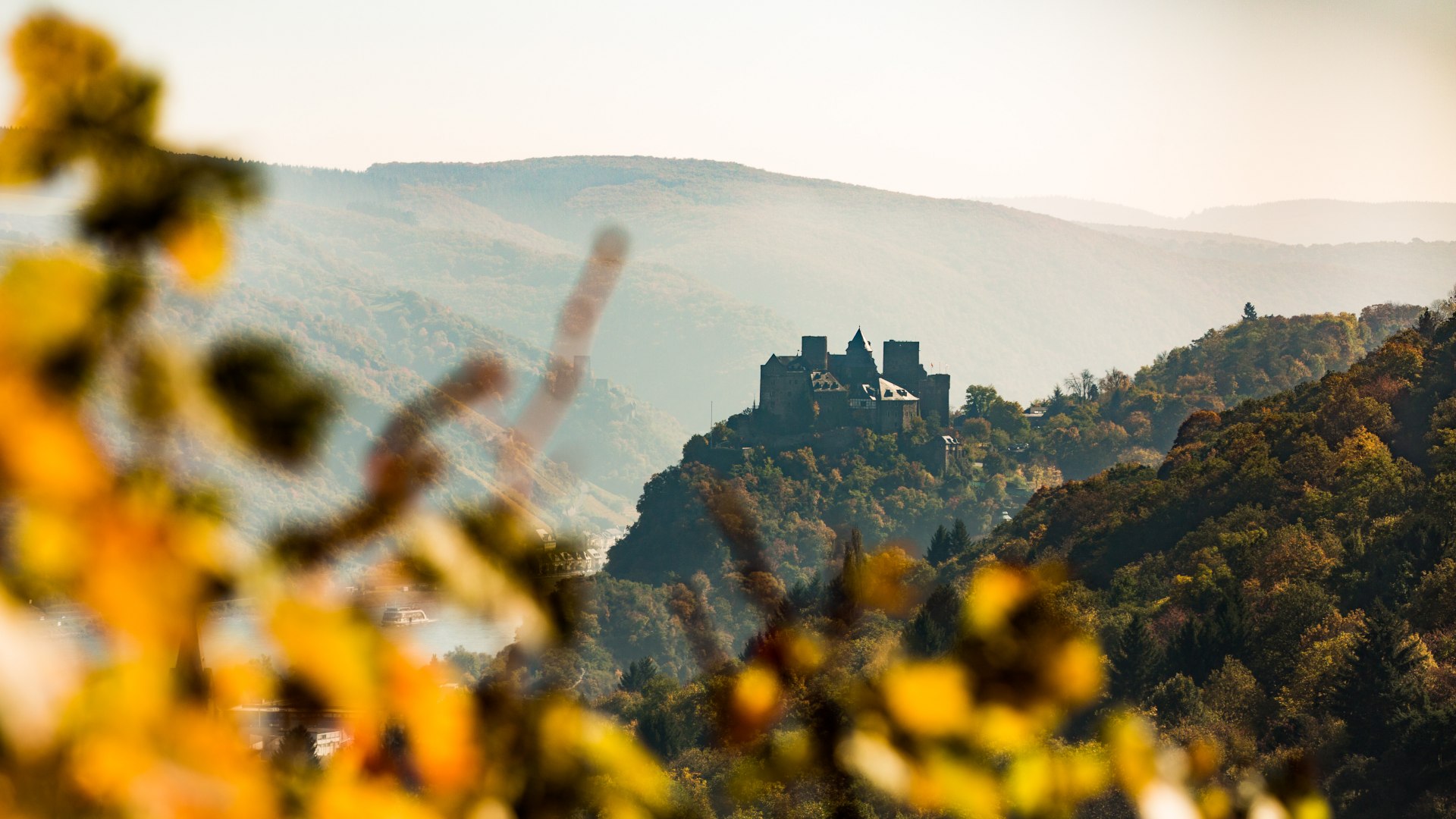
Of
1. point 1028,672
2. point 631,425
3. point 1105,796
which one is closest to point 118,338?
point 1028,672

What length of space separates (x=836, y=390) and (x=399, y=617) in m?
73.7

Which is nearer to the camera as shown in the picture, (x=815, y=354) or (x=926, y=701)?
(x=926, y=701)

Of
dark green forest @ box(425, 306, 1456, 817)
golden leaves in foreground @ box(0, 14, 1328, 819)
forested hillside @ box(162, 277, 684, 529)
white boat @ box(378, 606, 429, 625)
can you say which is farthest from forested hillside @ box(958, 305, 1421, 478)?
white boat @ box(378, 606, 429, 625)

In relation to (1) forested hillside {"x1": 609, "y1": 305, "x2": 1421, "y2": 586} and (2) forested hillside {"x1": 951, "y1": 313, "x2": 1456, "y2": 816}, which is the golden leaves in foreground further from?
(1) forested hillside {"x1": 609, "y1": 305, "x2": 1421, "y2": 586}

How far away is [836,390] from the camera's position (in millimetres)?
74688

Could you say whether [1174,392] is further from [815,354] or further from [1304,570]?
[1304,570]

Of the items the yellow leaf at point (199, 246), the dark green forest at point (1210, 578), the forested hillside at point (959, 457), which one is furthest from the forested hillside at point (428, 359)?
the yellow leaf at point (199, 246)

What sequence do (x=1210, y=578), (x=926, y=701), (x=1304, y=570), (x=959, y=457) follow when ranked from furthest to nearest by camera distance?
(x=959, y=457)
(x=1210, y=578)
(x=1304, y=570)
(x=926, y=701)

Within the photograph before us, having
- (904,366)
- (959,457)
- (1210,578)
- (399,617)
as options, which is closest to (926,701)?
(399,617)

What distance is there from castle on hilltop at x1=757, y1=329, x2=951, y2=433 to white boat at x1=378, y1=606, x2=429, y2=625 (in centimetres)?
7281

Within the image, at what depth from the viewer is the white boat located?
1.19m

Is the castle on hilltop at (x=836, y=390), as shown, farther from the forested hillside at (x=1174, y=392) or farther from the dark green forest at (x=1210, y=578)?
the forested hillside at (x=1174, y=392)

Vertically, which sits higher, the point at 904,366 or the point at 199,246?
the point at 199,246

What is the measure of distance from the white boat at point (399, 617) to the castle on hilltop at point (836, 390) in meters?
72.8
